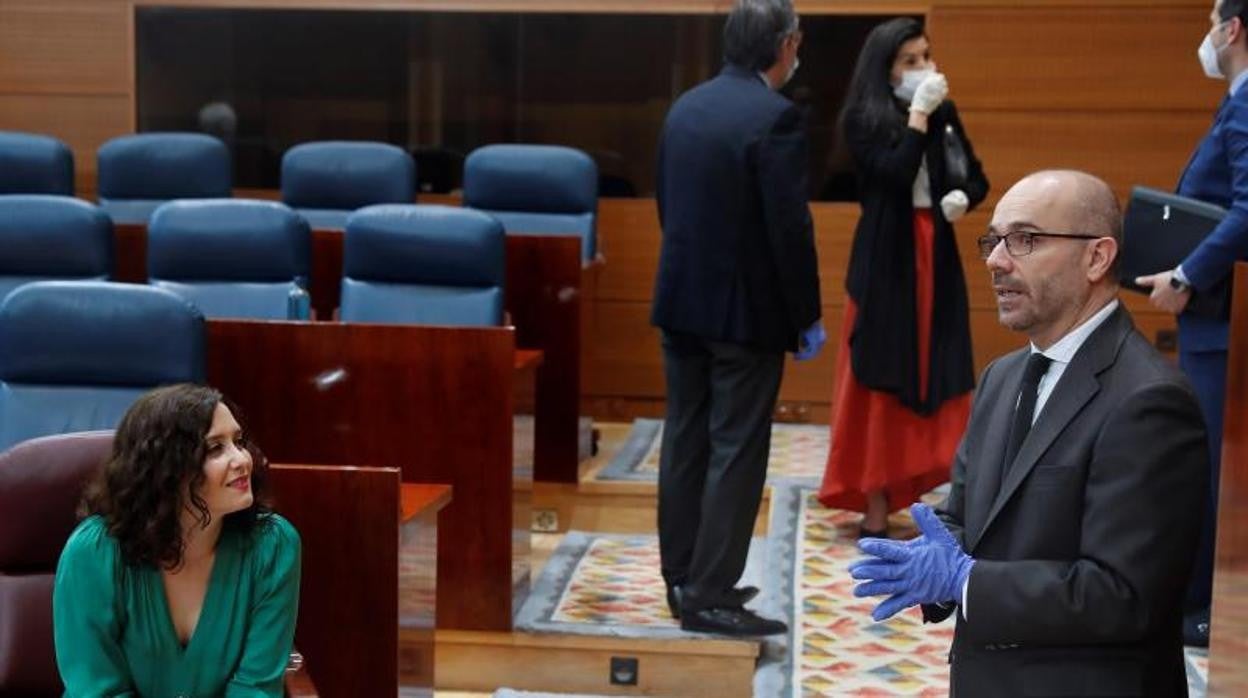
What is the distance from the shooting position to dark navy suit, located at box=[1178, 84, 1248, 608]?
3430 mm

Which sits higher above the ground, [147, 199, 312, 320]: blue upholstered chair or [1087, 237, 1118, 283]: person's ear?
[1087, 237, 1118, 283]: person's ear

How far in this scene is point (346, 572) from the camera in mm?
2838

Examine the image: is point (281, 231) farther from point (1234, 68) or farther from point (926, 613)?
point (926, 613)

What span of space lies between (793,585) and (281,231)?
5.55 ft

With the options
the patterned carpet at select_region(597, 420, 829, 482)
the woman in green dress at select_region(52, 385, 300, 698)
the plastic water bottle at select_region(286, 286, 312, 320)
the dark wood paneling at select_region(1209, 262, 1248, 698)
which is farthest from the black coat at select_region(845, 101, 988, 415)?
the woman in green dress at select_region(52, 385, 300, 698)

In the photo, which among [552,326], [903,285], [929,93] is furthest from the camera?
[552,326]

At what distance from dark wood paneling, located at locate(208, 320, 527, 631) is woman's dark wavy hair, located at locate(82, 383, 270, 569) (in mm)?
1198

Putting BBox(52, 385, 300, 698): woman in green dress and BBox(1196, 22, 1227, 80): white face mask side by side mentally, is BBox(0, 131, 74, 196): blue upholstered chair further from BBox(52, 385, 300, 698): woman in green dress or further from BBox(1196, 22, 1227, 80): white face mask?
BBox(1196, 22, 1227, 80): white face mask

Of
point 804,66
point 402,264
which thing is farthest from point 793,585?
point 804,66

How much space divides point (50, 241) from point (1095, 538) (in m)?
3.44

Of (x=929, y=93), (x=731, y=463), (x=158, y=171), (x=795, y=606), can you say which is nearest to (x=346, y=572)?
(x=731, y=463)

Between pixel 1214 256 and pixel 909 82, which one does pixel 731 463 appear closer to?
pixel 1214 256

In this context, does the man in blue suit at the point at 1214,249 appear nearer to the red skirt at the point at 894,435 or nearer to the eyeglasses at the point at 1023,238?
the red skirt at the point at 894,435

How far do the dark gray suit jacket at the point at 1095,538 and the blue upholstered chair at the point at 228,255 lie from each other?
10.0 ft
